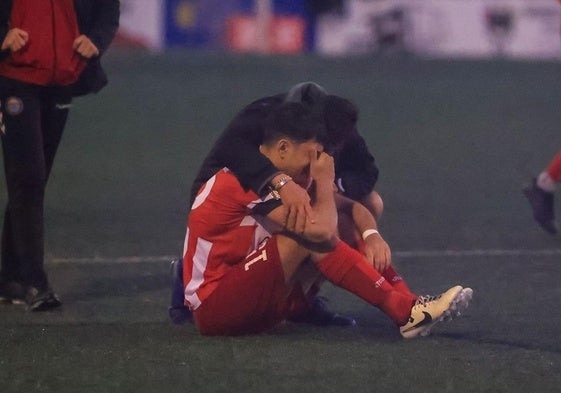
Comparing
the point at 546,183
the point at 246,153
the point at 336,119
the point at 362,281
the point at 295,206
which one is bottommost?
the point at 546,183

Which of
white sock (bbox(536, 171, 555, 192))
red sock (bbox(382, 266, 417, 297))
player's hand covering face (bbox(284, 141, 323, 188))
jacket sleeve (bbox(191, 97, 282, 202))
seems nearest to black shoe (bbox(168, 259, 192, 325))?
jacket sleeve (bbox(191, 97, 282, 202))

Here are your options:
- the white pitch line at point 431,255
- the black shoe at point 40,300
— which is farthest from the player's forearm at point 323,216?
the white pitch line at point 431,255

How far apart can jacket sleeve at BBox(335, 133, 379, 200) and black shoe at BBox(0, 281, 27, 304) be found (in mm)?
1587

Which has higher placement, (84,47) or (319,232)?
(84,47)

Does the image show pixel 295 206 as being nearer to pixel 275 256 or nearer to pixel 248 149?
pixel 275 256

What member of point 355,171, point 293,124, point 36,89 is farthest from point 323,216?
point 36,89

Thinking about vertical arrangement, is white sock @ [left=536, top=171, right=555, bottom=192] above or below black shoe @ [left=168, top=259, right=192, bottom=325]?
below

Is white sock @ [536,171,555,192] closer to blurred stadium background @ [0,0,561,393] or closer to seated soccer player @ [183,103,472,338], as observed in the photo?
blurred stadium background @ [0,0,561,393]

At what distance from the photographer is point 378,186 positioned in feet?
33.3

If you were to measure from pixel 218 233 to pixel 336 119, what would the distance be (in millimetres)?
668

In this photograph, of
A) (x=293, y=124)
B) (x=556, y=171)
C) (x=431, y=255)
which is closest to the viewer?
(x=293, y=124)

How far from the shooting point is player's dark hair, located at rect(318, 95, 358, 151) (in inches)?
218

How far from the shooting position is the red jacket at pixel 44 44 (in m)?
6.06

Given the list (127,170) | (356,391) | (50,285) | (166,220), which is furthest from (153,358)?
(127,170)
